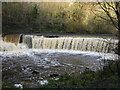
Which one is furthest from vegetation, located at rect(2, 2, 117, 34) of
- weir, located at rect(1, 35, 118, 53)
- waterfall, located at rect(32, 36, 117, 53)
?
waterfall, located at rect(32, 36, 117, 53)

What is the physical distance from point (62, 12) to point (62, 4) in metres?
1.24

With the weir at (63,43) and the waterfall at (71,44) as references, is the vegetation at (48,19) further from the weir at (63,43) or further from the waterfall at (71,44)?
the waterfall at (71,44)

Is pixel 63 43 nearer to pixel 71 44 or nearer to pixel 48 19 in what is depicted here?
pixel 71 44

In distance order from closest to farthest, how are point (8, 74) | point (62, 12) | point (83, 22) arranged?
point (8, 74), point (83, 22), point (62, 12)

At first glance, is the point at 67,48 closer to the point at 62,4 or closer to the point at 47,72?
the point at 47,72

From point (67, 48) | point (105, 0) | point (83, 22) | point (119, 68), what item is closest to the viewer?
point (105, 0)

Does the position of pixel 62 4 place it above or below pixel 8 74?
above

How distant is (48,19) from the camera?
81.4 ft

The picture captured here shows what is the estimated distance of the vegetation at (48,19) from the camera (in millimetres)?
22328

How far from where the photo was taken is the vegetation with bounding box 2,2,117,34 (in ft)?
Answer: 73.3

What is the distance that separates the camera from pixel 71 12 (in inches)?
1008

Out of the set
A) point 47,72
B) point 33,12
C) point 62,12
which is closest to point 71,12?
point 62,12

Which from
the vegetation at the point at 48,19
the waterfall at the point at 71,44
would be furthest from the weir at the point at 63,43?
the vegetation at the point at 48,19

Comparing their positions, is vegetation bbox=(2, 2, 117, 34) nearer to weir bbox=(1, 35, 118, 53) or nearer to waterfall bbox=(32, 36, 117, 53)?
weir bbox=(1, 35, 118, 53)
